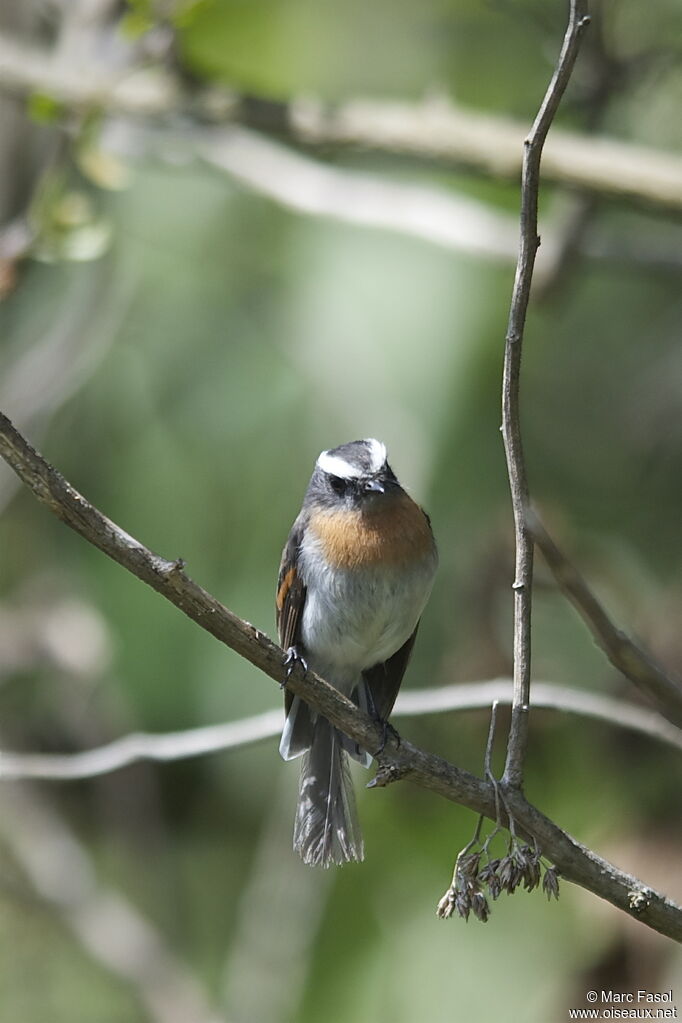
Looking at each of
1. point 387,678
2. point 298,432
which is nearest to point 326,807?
point 387,678

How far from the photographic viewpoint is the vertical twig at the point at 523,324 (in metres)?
2.21

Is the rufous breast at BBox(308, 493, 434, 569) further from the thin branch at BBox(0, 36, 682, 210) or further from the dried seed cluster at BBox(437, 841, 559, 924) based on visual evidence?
the dried seed cluster at BBox(437, 841, 559, 924)

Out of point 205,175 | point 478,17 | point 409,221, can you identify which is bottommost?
point 409,221

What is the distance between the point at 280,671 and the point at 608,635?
0.98 metres

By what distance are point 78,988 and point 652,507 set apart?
4199 mm

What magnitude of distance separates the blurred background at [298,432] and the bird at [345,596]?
0.90 metres

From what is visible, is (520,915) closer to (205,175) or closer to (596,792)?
(596,792)

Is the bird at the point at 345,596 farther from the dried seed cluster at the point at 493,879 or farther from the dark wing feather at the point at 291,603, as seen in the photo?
the dried seed cluster at the point at 493,879

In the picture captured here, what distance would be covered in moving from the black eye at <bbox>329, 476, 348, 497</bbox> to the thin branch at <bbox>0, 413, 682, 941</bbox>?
5.76 feet

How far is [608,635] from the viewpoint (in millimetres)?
1843

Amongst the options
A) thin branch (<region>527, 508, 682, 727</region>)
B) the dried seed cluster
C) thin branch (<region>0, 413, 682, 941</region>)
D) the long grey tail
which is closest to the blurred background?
the long grey tail

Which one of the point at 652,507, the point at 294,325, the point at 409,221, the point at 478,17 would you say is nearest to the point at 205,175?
the point at 294,325

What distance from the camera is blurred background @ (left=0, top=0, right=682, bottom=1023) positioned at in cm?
517

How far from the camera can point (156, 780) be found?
6.57m
